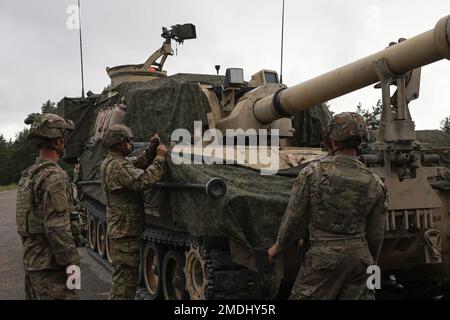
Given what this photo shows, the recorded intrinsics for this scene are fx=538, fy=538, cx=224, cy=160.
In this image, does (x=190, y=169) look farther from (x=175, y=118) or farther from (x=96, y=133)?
(x=96, y=133)

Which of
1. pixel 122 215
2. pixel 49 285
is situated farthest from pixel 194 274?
pixel 49 285

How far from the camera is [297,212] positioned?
344 cm

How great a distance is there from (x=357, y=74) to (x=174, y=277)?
3.00 metres

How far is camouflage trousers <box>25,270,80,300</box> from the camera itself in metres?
3.58

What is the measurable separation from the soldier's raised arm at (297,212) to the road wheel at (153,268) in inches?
123

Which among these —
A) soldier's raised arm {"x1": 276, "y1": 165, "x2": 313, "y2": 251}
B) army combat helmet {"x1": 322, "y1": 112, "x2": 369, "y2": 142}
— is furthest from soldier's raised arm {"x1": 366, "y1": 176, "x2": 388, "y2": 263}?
soldier's raised arm {"x1": 276, "y1": 165, "x2": 313, "y2": 251}

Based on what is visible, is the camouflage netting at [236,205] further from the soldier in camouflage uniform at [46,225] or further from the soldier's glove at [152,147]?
the soldier in camouflage uniform at [46,225]

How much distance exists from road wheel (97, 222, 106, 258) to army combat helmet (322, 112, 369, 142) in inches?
236

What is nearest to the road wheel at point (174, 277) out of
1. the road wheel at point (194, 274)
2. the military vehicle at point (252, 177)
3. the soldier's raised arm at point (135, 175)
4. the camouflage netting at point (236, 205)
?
the military vehicle at point (252, 177)

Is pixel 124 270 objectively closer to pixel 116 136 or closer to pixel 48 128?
pixel 116 136

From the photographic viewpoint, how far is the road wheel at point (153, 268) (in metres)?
6.34

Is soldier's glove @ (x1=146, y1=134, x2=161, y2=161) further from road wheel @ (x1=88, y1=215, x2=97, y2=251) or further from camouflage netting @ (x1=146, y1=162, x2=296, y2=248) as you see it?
road wheel @ (x1=88, y1=215, x2=97, y2=251)

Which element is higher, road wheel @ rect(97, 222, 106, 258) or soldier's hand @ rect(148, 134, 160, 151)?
soldier's hand @ rect(148, 134, 160, 151)
